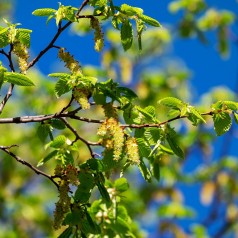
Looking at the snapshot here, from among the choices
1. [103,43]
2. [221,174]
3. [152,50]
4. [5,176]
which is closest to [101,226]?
[103,43]

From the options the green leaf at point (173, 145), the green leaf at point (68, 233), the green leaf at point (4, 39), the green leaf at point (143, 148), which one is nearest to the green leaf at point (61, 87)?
the green leaf at point (4, 39)

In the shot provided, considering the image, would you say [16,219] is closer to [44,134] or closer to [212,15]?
[212,15]

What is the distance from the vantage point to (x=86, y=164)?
3023 mm

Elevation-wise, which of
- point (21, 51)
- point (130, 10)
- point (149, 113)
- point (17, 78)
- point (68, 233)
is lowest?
point (68, 233)

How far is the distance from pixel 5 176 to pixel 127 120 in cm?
803

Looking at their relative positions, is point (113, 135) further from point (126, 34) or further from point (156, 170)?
point (156, 170)

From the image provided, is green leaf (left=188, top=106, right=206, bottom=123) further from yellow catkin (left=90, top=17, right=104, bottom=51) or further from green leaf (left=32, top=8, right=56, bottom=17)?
green leaf (left=32, top=8, right=56, bottom=17)

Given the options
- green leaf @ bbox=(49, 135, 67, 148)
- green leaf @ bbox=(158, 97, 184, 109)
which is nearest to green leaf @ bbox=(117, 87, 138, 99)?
green leaf @ bbox=(158, 97, 184, 109)

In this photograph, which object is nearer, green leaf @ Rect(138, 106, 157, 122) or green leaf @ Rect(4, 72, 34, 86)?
green leaf @ Rect(4, 72, 34, 86)

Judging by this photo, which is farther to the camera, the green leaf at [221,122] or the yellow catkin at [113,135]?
the green leaf at [221,122]

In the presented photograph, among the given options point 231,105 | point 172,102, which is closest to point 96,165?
point 172,102

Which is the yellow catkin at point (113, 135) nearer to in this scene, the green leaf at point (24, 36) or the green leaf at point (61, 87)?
the green leaf at point (61, 87)

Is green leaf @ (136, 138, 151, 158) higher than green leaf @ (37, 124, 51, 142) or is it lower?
lower

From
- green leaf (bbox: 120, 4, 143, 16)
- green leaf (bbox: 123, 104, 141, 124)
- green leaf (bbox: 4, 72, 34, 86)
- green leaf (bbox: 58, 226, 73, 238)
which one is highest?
green leaf (bbox: 120, 4, 143, 16)
